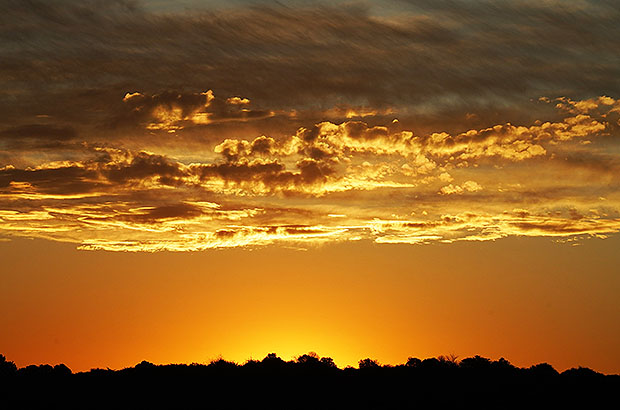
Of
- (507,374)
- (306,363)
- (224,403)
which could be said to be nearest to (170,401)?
(224,403)

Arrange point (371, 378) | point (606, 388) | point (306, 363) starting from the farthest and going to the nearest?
point (306, 363) < point (371, 378) < point (606, 388)

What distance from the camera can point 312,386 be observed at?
85500 mm

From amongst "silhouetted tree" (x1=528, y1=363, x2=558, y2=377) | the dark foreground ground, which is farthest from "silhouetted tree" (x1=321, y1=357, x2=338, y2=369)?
"silhouetted tree" (x1=528, y1=363, x2=558, y2=377)

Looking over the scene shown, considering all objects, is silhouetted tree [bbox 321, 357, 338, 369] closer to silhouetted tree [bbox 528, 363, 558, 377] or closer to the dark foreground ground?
the dark foreground ground

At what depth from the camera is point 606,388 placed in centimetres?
8144

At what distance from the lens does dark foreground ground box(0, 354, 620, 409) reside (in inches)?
3108

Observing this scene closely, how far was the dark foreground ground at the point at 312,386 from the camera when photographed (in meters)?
78.9

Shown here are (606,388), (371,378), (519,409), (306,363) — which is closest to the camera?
(519,409)

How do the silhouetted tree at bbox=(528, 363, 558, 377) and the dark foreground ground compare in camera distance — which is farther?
the silhouetted tree at bbox=(528, 363, 558, 377)

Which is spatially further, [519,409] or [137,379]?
[137,379]

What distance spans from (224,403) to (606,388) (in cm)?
3656

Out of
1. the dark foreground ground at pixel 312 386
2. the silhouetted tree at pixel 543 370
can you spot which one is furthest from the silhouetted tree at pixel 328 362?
the silhouetted tree at pixel 543 370

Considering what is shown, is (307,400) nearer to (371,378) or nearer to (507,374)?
(371,378)

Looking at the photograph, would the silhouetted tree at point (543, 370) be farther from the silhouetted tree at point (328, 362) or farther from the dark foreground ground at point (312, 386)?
the silhouetted tree at point (328, 362)
